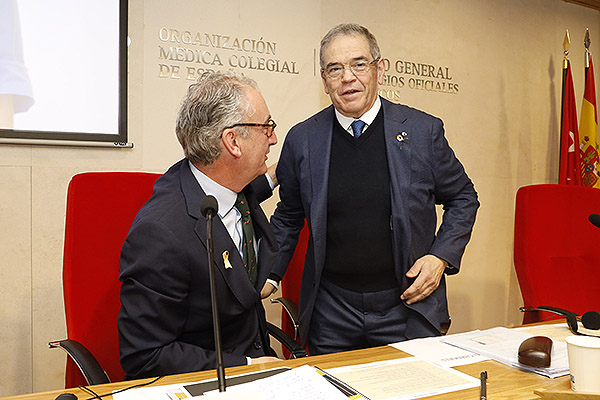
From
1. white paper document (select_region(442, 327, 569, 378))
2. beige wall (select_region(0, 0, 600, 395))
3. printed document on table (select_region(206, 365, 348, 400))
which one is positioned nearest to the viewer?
printed document on table (select_region(206, 365, 348, 400))

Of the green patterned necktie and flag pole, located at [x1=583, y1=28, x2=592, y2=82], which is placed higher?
flag pole, located at [x1=583, y1=28, x2=592, y2=82]

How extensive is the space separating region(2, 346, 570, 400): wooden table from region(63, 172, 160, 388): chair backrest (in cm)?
49

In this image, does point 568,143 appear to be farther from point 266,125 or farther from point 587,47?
point 266,125

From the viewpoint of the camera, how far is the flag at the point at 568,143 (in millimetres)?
3941

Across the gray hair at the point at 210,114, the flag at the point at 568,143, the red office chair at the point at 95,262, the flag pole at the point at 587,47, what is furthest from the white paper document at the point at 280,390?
the flag pole at the point at 587,47

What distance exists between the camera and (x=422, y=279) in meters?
1.85

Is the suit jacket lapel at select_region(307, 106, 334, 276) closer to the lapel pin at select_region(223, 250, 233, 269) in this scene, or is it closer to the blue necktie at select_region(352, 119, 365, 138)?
the blue necktie at select_region(352, 119, 365, 138)

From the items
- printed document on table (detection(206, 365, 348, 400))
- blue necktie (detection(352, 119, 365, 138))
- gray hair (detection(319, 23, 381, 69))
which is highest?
gray hair (detection(319, 23, 381, 69))

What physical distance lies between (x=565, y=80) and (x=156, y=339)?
3.61m

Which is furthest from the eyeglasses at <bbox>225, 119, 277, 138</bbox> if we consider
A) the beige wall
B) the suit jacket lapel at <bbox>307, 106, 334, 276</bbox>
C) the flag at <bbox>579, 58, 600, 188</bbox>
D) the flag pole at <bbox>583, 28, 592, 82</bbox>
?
the flag pole at <bbox>583, 28, 592, 82</bbox>

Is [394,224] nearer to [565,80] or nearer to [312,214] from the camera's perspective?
[312,214]

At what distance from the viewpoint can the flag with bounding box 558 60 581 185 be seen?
3.94 m

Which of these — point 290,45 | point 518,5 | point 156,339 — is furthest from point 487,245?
point 156,339

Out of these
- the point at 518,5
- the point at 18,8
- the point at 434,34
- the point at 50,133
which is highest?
the point at 518,5
